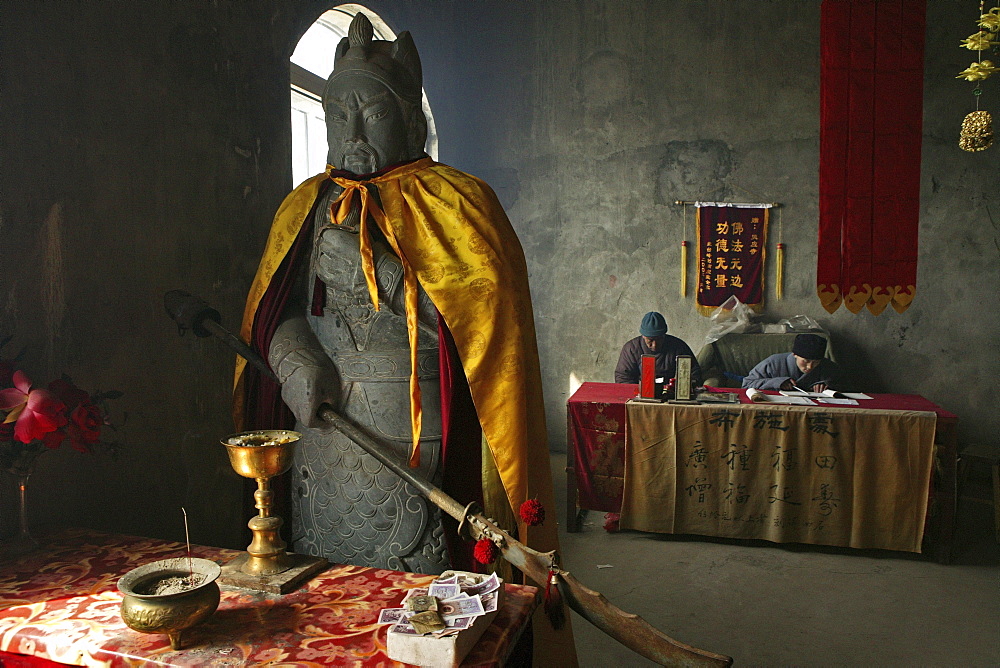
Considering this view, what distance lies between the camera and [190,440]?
7.66 ft

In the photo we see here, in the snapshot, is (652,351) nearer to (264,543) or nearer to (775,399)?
(775,399)

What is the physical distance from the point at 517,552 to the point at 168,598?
0.73 m

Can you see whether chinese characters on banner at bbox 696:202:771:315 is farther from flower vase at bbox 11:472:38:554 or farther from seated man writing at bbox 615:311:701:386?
flower vase at bbox 11:472:38:554

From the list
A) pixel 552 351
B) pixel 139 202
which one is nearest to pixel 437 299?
pixel 139 202

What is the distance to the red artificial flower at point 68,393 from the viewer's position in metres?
1.74

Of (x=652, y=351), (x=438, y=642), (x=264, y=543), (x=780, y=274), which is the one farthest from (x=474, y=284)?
(x=780, y=274)

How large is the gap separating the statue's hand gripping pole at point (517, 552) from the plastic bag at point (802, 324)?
14.8ft

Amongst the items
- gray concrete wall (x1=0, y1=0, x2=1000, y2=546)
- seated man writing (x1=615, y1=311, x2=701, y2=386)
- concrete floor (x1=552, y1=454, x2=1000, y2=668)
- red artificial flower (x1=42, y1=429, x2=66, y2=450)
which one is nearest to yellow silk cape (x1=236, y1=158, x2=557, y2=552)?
gray concrete wall (x1=0, y1=0, x2=1000, y2=546)

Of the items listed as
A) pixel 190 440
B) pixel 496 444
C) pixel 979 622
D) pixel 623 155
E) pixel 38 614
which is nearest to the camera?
pixel 38 614

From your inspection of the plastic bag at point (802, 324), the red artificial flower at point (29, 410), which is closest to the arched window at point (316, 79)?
the red artificial flower at point (29, 410)

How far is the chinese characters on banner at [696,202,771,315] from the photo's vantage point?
5.64m

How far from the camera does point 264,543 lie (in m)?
1.60

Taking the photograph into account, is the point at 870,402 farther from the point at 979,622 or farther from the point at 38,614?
the point at 38,614

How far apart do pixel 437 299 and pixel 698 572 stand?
2379 mm
